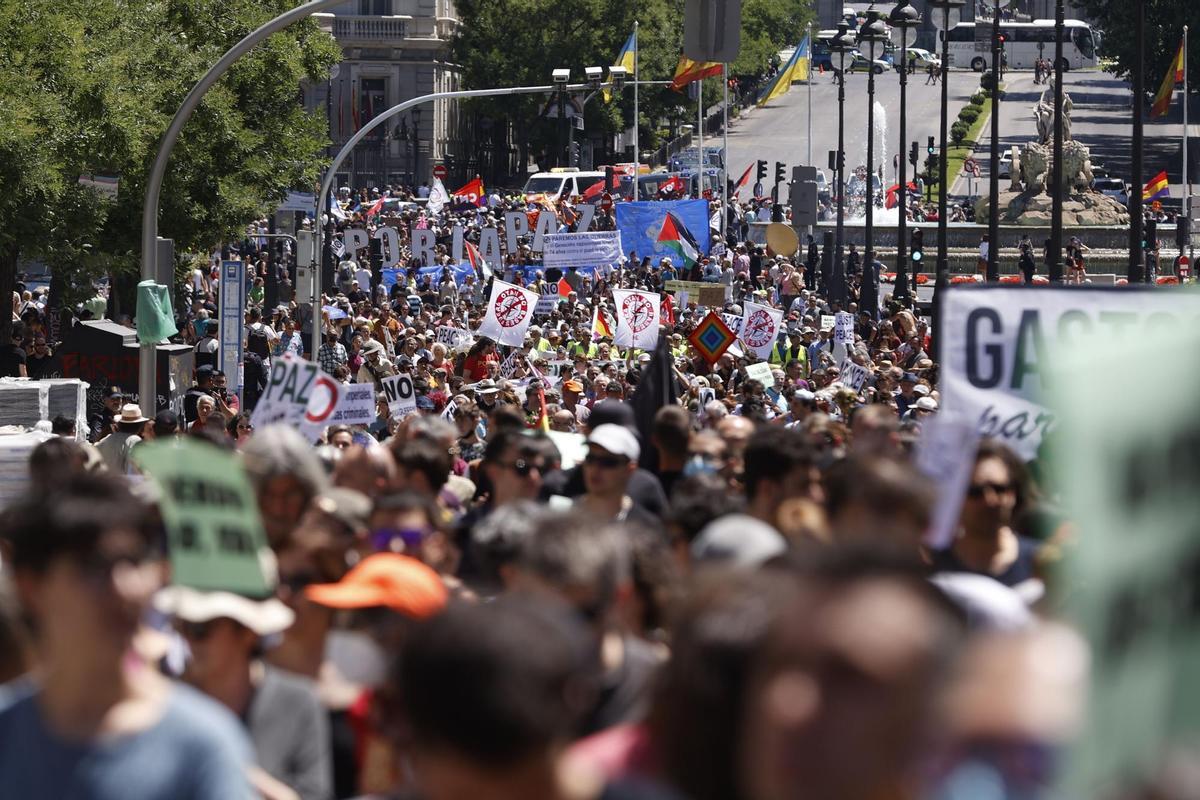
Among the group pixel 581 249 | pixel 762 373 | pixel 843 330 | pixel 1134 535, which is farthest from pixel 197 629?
pixel 581 249

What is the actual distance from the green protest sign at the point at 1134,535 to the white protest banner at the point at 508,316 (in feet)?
68.6

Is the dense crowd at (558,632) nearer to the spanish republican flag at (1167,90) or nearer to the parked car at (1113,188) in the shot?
the spanish republican flag at (1167,90)

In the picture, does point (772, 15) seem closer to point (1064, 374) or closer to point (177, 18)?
point (177, 18)

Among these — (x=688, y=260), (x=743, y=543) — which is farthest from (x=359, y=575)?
(x=688, y=260)

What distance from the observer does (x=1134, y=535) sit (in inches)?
93.0

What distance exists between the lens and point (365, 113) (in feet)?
313

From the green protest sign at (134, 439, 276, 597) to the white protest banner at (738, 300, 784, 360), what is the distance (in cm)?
1968

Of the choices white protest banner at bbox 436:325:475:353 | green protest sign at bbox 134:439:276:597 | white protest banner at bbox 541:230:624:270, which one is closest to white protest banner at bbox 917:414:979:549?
green protest sign at bbox 134:439:276:597

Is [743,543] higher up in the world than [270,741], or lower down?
higher up

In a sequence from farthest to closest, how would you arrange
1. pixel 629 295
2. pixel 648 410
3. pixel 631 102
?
pixel 631 102, pixel 629 295, pixel 648 410

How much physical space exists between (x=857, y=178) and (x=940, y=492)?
74.4 m

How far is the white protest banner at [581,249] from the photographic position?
1244 inches

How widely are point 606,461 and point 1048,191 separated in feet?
190

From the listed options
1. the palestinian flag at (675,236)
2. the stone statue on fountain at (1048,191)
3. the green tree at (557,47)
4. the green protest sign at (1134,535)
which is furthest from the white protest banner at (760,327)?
the green tree at (557,47)
